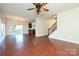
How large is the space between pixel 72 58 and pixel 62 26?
3.75 meters

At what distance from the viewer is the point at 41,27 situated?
28.9ft

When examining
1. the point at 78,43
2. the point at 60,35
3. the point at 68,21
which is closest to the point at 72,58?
the point at 78,43

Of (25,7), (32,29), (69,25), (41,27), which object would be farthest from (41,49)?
(32,29)

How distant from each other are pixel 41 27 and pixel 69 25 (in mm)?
3827

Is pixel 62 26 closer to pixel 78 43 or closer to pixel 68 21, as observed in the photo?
pixel 68 21

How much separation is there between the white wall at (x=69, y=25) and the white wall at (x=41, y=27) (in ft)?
9.34

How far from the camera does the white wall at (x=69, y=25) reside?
4.85 metres

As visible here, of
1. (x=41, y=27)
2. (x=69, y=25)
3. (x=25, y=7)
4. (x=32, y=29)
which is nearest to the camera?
(x=25, y=7)

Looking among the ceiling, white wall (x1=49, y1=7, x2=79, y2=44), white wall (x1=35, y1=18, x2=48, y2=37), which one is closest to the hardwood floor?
white wall (x1=49, y1=7, x2=79, y2=44)

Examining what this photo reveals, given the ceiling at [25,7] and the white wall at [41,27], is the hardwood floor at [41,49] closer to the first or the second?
the ceiling at [25,7]

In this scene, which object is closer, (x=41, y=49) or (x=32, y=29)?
(x=41, y=49)

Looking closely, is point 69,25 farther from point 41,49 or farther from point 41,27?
point 41,27

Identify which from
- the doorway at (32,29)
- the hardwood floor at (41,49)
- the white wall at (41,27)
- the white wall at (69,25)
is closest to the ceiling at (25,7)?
the white wall at (69,25)

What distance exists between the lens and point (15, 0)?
1823mm
